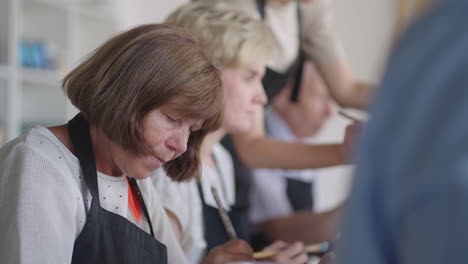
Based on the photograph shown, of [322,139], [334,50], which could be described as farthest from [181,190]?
[322,139]

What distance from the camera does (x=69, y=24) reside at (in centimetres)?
357

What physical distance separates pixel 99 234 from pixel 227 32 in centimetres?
67

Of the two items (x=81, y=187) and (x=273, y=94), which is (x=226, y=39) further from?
(x=81, y=187)

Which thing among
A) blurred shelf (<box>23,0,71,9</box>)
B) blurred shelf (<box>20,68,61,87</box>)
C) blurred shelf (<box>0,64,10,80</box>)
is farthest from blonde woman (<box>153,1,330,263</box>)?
blurred shelf (<box>23,0,71,9</box>)

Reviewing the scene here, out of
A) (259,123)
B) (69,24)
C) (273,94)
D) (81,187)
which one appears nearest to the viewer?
(81,187)

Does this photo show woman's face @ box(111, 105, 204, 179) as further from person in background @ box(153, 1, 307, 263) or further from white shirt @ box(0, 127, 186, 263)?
person in background @ box(153, 1, 307, 263)

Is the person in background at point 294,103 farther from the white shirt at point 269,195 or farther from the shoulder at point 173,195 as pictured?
the shoulder at point 173,195

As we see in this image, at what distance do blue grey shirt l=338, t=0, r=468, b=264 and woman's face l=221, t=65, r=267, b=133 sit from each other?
1.10 m

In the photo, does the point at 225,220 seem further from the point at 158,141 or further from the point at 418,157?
the point at 418,157

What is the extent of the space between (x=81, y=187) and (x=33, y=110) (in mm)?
2866

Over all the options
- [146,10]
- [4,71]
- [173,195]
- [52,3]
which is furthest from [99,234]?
[146,10]

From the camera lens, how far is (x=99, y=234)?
0.88m

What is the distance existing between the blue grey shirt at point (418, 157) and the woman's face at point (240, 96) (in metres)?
1.10

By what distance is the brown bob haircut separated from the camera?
0.87 m
